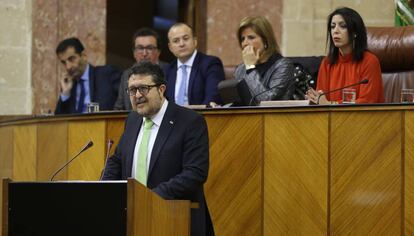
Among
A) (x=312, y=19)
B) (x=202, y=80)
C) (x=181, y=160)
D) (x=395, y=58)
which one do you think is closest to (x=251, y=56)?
(x=202, y=80)

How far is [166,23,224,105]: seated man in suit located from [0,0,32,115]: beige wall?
2300 millimetres

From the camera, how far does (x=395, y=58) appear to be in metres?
7.90

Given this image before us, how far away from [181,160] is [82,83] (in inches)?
112

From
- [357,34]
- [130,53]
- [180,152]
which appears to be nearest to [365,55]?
[357,34]

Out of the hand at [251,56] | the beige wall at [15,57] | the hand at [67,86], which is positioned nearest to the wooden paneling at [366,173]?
the hand at [251,56]

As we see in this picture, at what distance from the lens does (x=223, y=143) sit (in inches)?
277

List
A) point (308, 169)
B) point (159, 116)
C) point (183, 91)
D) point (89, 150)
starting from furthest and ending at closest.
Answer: point (183, 91) < point (89, 150) < point (308, 169) < point (159, 116)

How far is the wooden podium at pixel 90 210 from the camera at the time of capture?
5.54 meters

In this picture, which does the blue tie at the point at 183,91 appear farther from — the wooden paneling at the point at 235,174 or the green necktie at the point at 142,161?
the green necktie at the point at 142,161

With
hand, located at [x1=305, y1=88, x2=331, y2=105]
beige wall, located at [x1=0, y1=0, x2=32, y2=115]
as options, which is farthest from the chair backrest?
beige wall, located at [x1=0, y1=0, x2=32, y2=115]

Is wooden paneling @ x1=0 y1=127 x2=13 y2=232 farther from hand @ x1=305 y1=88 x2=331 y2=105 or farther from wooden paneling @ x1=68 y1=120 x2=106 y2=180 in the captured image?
hand @ x1=305 y1=88 x2=331 y2=105

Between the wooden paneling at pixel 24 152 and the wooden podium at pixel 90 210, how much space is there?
2379 mm

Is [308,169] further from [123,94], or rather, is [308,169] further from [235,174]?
[123,94]

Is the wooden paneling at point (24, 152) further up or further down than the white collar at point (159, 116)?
further down
